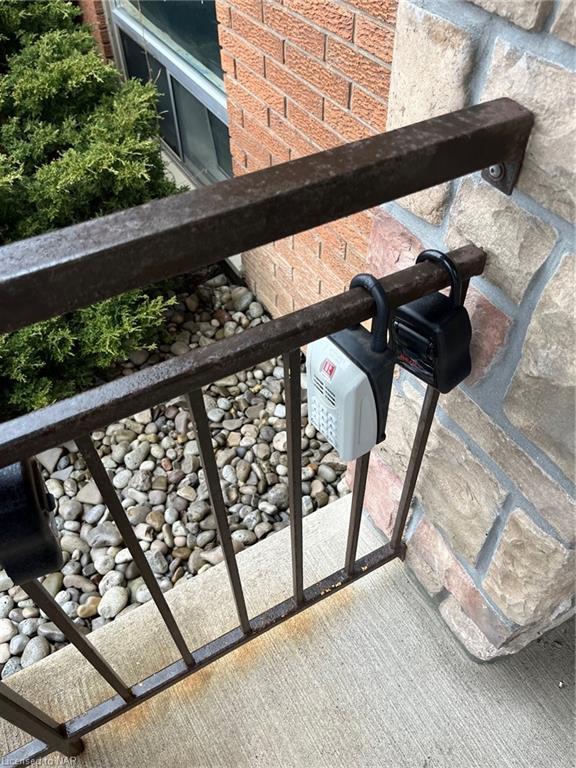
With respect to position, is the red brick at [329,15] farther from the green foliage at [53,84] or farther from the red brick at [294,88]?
the green foliage at [53,84]

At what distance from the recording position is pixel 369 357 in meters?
0.88

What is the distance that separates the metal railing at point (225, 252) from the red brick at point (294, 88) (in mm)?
1315

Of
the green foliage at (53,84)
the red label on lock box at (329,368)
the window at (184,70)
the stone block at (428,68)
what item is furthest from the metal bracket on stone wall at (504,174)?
the green foliage at (53,84)

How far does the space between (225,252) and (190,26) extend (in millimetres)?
3013

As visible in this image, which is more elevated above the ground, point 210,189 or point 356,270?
point 210,189

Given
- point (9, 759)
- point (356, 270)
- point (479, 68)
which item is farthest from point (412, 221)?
point (9, 759)

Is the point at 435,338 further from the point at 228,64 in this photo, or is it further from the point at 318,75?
the point at 228,64

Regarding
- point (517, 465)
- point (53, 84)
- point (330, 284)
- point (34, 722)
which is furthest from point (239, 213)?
point (53, 84)

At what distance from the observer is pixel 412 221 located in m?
1.07

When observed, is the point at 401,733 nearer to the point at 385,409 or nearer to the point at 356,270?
the point at 385,409

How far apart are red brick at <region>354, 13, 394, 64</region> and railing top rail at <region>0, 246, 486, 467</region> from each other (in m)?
0.97

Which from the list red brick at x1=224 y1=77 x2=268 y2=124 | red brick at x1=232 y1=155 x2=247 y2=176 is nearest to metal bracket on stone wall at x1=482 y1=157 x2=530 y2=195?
red brick at x1=224 y1=77 x2=268 y2=124

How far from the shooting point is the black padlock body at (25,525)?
82cm

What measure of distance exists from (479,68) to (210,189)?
408mm
